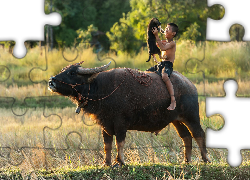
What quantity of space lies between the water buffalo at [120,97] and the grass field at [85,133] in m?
0.47

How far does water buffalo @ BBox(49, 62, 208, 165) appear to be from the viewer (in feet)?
35.4

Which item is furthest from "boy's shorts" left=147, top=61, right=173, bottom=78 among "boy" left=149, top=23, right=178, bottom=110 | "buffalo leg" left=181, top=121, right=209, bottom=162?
"buffalo leg" left=181, top=121, right=209, bottom=162

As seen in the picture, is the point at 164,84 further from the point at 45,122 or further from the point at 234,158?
the point at 45,122

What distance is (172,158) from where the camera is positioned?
14.0 metres

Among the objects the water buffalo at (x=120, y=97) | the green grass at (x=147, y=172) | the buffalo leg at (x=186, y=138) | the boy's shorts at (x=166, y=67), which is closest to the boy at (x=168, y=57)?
the boy's shorts at (x=166, y=67)

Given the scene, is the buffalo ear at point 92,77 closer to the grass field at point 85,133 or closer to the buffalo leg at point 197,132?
the grass field at point 85,133

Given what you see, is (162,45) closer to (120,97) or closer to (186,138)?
(120,97)

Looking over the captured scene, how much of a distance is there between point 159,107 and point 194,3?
12248 mm

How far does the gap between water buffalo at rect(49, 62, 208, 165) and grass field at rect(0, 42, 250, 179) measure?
18.4 inches

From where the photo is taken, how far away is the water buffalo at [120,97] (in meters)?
10.8

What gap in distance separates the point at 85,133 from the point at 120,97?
4050 mm

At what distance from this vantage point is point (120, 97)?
10.9 m

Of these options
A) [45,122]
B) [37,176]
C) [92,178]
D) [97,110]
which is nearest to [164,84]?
[97,110]

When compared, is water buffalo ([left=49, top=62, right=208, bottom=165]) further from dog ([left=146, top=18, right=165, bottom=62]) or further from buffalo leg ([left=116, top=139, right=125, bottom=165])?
dog ([left=146, top=18, right=165, bottom=62])
